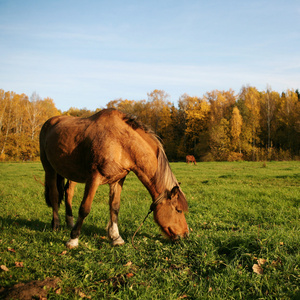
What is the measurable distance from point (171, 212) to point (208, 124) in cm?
4372

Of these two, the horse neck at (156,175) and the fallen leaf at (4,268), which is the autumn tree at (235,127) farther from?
the fallen leaf at (4,268)

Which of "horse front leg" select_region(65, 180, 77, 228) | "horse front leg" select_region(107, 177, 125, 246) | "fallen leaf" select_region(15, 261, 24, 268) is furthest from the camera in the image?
"horse front leg" select_region(65, 180, 77, 228)

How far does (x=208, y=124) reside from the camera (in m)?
46.1

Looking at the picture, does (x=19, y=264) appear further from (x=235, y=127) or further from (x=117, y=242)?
(x=235, y=127)

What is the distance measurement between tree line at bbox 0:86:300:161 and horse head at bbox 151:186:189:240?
33.5 m

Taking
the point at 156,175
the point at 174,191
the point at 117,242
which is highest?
the point at 156,175

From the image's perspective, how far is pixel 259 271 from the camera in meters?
2.95

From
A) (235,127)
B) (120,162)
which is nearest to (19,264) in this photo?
(120,162)

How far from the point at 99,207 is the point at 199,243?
397 centimetres

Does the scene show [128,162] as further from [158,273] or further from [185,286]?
[185,286]

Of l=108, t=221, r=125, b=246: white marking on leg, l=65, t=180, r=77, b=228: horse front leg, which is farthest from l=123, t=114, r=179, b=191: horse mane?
l=65, t=180, r=77, b=228: horse front leg

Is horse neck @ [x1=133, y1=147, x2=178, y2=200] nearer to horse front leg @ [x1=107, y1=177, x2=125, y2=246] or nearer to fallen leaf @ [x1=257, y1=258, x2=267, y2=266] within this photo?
horse front leg @ [x1=107, y1=177, x2=125, y2=246]

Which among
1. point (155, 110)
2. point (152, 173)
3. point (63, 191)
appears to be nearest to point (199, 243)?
point (152, 173)

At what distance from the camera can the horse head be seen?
403 cm
